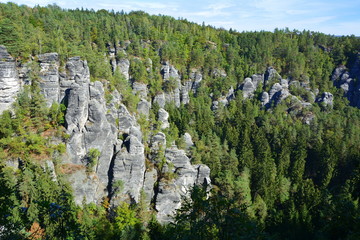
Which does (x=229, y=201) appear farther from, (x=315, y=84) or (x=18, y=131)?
(x=315, y=84)

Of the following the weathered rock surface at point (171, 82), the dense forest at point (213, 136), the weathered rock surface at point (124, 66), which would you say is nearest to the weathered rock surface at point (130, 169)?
the dense forest at point (213, 136)

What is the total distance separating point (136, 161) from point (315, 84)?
3744 inches

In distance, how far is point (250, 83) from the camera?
355ft

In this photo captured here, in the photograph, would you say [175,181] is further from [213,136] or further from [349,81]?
[349,81]

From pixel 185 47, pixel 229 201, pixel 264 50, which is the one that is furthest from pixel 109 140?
pixel 264 50

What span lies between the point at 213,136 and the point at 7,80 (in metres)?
52.6

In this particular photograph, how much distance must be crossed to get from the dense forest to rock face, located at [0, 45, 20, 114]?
5.64 ft

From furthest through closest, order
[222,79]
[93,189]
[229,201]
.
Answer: [222,79]
[93,189]
[229,201]

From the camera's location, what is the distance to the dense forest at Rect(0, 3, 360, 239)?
36.2 ft

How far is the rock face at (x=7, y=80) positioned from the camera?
43.2 metres

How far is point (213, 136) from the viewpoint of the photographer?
249ft

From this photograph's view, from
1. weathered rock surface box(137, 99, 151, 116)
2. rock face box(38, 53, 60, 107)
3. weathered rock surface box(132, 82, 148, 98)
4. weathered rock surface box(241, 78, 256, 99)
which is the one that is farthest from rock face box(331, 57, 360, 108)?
rock face box(38, 53, 60, 107)

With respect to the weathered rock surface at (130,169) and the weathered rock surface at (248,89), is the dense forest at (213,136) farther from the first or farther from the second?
the weathered rock surface at (130,169)

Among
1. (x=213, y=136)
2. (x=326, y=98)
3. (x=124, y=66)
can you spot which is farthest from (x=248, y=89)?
(x=124, y=66)
